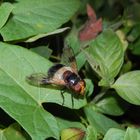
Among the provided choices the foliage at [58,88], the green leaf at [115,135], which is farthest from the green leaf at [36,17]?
the green leaf at [115,135]

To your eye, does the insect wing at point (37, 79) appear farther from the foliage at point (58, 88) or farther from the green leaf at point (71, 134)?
the green leaf at point (71, 134)

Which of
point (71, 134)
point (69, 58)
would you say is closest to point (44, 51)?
point (69, 58)

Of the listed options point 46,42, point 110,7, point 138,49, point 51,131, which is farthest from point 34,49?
point 110,7

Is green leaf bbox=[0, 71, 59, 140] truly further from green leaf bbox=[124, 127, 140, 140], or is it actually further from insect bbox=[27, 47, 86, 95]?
green leaf bbox=[124, 127, 140, 140]

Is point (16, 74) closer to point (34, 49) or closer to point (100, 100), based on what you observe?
point (34, 49)

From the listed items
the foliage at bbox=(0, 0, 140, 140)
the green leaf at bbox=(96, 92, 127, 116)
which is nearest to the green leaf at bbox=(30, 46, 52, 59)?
the foliage at bbox=(0, 0, 140, 140)

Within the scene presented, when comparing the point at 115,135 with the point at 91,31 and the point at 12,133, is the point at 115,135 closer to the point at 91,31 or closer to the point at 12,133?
the point at 12,133
